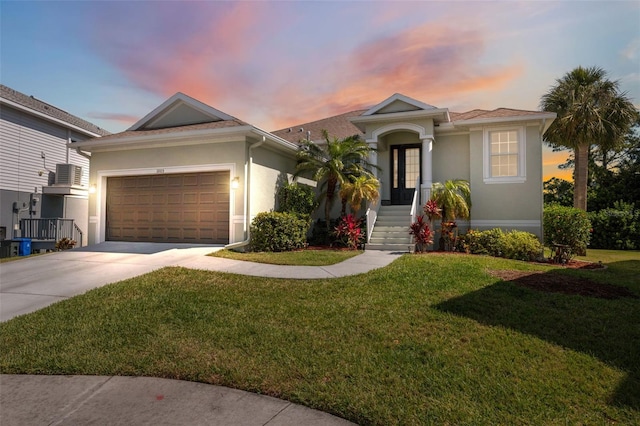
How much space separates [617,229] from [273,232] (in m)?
17.6

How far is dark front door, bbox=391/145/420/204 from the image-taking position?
1491 cm

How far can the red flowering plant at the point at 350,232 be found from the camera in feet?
39.9

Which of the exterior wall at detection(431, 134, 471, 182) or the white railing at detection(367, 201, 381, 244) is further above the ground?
the exterior wall at detection(431, 134, 471, 182)

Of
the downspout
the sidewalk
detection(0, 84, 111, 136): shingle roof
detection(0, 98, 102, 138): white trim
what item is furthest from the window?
detection(0, 84, 111, 136): shingle roof

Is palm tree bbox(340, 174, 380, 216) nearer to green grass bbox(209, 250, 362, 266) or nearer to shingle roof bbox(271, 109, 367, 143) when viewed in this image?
green grass bbox(209, 250, 362, 266)

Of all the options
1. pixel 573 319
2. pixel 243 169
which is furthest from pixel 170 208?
pixel 573 319

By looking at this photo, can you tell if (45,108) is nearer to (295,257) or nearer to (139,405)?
(295,257)

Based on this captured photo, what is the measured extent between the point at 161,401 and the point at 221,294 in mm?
3146

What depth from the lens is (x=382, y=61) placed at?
11742 mm

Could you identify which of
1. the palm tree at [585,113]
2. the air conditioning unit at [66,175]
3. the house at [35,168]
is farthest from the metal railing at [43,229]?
the palm tree at [585,113]

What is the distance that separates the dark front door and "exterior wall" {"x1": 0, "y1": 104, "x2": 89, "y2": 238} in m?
16.4

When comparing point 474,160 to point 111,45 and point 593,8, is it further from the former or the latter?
point 111,45

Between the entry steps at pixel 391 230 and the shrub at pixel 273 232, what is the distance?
8.47 feet

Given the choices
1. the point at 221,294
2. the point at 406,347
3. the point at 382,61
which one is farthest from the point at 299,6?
the point at 406,347
